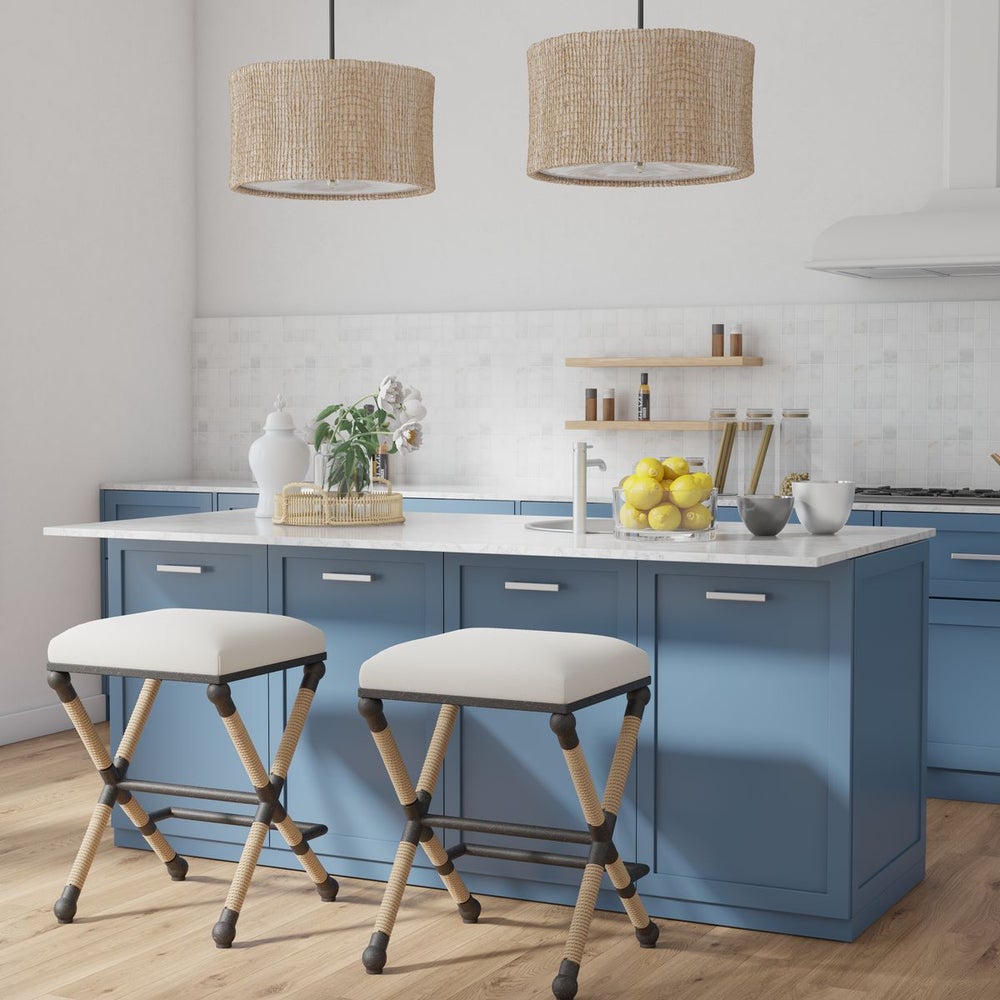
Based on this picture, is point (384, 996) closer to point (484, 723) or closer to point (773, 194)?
point (484, 723)

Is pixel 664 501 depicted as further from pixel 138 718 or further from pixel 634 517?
pixel 138 718

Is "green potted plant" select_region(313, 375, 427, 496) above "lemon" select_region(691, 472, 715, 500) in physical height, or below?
above

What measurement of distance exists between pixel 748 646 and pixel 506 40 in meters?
3.40

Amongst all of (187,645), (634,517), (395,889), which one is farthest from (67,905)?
(634,517)

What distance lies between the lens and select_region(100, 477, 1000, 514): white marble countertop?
4605 millimetres

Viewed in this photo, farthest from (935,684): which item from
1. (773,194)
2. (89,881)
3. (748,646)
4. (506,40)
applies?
(506,40)

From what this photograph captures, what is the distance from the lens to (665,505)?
3.38m

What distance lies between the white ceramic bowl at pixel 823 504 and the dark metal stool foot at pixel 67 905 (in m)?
1.91

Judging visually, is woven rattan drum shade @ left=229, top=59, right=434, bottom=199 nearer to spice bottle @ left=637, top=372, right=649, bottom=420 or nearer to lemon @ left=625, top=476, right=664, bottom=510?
lemon @ left=625, top=476, right=664, bottom=510

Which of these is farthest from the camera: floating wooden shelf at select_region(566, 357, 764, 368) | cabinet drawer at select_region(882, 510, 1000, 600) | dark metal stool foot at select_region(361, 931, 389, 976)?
floating wooden shelf at select_region(566, 357, 764, 368)

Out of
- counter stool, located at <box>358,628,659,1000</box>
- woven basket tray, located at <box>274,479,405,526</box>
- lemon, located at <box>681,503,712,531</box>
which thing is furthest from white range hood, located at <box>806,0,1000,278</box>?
counter stool, located at <box>358,628,659,1000</box>

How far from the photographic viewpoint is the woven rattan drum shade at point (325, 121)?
3273 millimetres

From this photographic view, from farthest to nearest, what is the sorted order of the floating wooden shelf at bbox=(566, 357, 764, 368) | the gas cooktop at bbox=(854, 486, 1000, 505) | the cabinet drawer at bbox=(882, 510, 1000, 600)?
the floating wooden shelf at bbox=(566, 357, 764, 368) < the gas cooktop at bbox=(854, 486, 1000, 505) < the cabinet drawer at bbox=(882, 510, 1000, 600)

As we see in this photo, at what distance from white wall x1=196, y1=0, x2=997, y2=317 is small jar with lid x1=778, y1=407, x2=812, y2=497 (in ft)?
6.82
